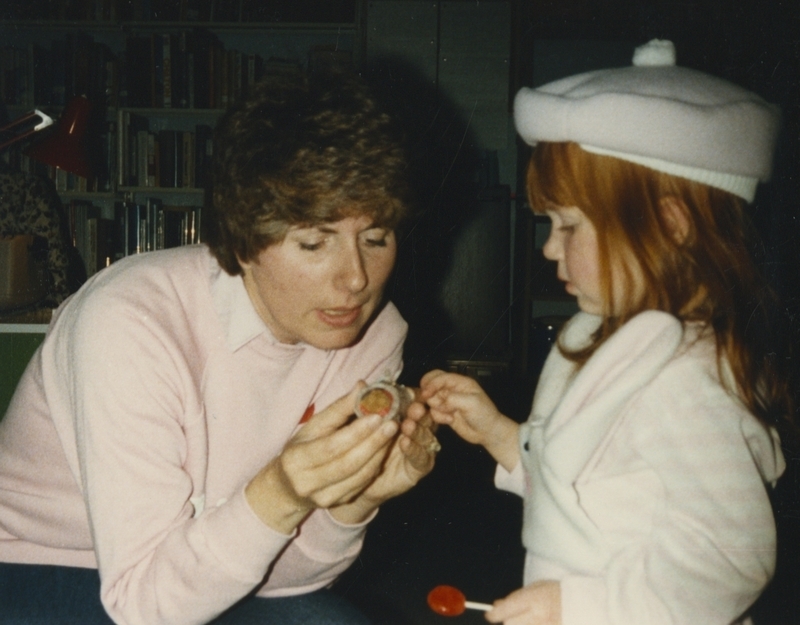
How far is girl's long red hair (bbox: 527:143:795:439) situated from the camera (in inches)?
35.2

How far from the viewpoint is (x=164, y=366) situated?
3.23 feet

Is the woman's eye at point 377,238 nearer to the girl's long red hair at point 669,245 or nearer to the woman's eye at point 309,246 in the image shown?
the woman's eye at point 309,246

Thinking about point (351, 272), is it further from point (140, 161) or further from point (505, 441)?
point (140, 161)

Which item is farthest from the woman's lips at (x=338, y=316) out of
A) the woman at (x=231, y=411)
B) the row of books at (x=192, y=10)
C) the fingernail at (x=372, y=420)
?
the row of books at (x=192, y=10)

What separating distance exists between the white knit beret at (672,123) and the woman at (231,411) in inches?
11.7

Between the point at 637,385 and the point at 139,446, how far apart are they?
0.69 metres

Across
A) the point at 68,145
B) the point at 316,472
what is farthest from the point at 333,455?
the point at 68,145

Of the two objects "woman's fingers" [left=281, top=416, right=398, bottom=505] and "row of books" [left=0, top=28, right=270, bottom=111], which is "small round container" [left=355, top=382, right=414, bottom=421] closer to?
"woman's fingers" [left=281, top=416, right=398, bottom=505]

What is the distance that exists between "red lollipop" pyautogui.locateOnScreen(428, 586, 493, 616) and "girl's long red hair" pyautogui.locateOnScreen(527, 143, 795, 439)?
18.1 inches

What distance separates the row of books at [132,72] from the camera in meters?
3.19

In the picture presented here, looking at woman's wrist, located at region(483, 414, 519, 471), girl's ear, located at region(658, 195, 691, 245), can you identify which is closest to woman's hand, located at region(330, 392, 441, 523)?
woman's wrist, located at region(483, 414, 519, 471)

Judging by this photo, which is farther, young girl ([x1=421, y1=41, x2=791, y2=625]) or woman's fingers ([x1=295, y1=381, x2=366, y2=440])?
woman's fingers ([x1=295, y1=381, x2=366, y2=440])

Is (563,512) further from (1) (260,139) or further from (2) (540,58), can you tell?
(2) (540,58)

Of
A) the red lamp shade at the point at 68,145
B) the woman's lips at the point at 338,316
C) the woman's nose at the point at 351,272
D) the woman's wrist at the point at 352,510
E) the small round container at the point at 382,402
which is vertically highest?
the red lamp shade at the point at 68,145
